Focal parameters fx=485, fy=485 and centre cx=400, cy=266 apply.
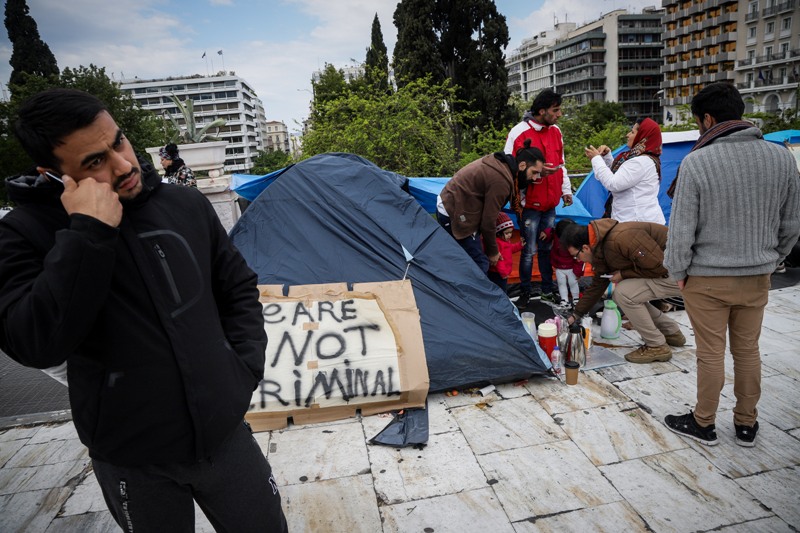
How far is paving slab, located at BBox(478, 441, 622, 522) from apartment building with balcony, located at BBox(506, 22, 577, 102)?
83512 mm

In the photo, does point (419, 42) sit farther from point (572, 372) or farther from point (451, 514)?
point (451, 514)

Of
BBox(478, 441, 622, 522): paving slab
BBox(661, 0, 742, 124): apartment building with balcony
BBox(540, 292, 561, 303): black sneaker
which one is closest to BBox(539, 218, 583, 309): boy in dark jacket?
BBox(540, 292, 561, 303): black sneaker

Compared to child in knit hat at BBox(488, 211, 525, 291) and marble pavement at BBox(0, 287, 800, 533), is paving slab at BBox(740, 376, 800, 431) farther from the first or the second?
child in knit hat at BBox(488, 211, 525, 291)

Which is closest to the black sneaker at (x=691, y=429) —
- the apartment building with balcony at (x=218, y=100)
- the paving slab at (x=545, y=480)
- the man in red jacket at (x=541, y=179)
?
the paving slab at (x=545, y=480)

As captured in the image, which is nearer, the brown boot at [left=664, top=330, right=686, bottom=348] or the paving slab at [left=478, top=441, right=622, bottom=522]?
the paving slab at [left=478, top=441, right=622, bottom=522]

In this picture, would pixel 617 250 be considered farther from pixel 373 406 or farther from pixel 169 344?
pixel 169 344

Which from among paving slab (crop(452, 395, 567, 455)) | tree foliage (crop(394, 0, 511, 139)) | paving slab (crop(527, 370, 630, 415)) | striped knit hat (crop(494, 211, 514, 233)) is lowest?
paving slab (crop(452, 395, 567, 455))

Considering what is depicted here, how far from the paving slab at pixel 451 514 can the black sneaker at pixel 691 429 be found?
4.14 ft

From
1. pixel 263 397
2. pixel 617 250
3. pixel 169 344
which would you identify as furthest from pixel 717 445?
pixel 169 344

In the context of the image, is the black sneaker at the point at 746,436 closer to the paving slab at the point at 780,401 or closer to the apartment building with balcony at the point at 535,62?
the paving slab at the point at 780,401

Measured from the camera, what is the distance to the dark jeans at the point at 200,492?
139 cm

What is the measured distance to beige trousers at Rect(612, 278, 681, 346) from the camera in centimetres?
372

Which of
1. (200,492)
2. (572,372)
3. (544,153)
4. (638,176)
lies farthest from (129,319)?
(544,153)

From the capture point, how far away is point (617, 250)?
3717 millimetres
